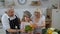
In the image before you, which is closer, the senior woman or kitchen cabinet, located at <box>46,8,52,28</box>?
the senior woman

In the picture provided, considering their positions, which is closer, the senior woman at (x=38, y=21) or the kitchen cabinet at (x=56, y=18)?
the senior woman at (x=38, y=21)

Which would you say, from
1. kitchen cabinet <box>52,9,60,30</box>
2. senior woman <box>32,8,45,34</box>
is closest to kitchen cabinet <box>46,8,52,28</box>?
kitchen cabinet <box>52,9,60,30</box>

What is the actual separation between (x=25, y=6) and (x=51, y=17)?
0.47 meters

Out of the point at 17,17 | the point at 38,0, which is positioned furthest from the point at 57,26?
the point at 17,17

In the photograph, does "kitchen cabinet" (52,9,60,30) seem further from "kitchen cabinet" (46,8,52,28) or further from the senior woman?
the senior woman

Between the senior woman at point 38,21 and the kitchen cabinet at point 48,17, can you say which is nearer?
the senior woman at point 38,21

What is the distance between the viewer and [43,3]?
Answer: 2.59 m

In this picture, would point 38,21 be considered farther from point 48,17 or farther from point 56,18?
point 56,18

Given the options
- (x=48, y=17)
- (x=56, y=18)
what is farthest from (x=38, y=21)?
(x=56, y=18)

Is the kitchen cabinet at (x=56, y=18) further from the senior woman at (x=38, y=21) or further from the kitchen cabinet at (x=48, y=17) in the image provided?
the senior woman at (x=38, y=21)

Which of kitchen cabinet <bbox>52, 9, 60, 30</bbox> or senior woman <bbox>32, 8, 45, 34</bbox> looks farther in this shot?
kitchen cabinet <bbox>52, 9, 60, 30</bbox>

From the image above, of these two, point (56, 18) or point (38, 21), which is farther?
point (56, 18)

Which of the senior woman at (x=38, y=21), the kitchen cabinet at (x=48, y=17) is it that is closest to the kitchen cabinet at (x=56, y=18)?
the kitchen cabinet at (x=48, y=17)

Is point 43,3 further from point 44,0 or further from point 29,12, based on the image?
point 29,12
